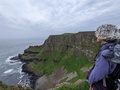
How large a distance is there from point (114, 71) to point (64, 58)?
98872 millimetres

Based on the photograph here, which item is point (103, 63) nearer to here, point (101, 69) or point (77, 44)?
point (101, 69)

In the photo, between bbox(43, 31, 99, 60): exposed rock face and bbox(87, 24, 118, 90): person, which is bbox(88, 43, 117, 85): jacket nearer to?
bbox(87, 24, 118, 90): person

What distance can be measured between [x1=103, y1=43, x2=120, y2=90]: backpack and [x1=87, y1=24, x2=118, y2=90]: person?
0.08m

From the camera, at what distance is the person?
424 cm

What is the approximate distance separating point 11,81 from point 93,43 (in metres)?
44.5

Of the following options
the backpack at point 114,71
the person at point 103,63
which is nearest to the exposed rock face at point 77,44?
the person at point 103,63

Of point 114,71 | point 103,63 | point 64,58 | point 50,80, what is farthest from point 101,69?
point 64,58

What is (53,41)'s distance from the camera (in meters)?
121

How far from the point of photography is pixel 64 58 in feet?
338

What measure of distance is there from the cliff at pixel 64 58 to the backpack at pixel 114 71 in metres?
74.4

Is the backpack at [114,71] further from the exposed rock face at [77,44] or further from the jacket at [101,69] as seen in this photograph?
the exposed rock face at [77,44]

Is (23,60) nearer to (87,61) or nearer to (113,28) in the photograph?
(87,61)

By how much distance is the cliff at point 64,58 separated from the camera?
86.3m

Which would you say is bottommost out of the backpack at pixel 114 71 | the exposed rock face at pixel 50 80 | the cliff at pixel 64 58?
the exposed rock face at pixel 50 80
